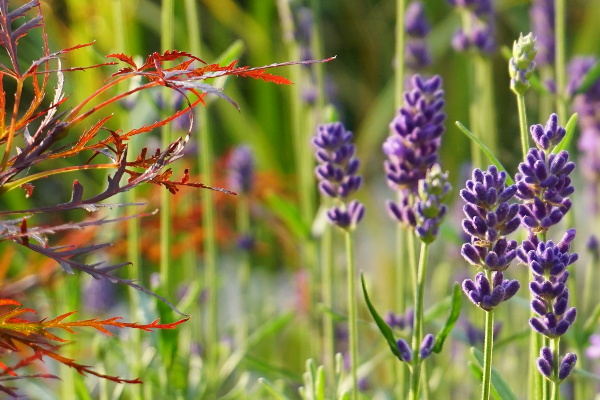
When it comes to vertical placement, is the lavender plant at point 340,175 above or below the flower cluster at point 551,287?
above

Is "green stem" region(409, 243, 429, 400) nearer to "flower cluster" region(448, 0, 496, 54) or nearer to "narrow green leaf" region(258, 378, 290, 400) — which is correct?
"narrow green leaf" region(258, 378, 290, 400)

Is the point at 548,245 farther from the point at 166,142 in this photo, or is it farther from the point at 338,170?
the point at 166,142

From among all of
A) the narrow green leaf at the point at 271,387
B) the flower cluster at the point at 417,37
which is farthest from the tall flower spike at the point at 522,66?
the flower cluster at the point at 417,37

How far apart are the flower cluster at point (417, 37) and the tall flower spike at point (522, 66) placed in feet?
2.00

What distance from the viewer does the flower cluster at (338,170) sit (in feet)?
2.63

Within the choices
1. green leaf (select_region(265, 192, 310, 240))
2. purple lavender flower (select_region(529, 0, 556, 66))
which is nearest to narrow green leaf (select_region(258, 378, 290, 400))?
green leaf (select_region(265, 192, 310, 240))

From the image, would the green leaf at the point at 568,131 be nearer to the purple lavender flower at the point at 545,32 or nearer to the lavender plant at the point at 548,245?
the lavender plant at the point at 548,245

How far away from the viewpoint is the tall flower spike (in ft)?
2.17

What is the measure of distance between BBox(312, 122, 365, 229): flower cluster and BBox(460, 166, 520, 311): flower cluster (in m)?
0.22

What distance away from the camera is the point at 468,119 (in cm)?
267

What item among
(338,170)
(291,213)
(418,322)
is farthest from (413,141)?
(291,213)

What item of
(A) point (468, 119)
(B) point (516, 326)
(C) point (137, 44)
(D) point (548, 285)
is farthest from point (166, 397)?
(A) point (468, 119)

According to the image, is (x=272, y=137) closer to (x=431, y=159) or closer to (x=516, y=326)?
(x=516, y=326)

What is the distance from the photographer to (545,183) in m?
0.59
